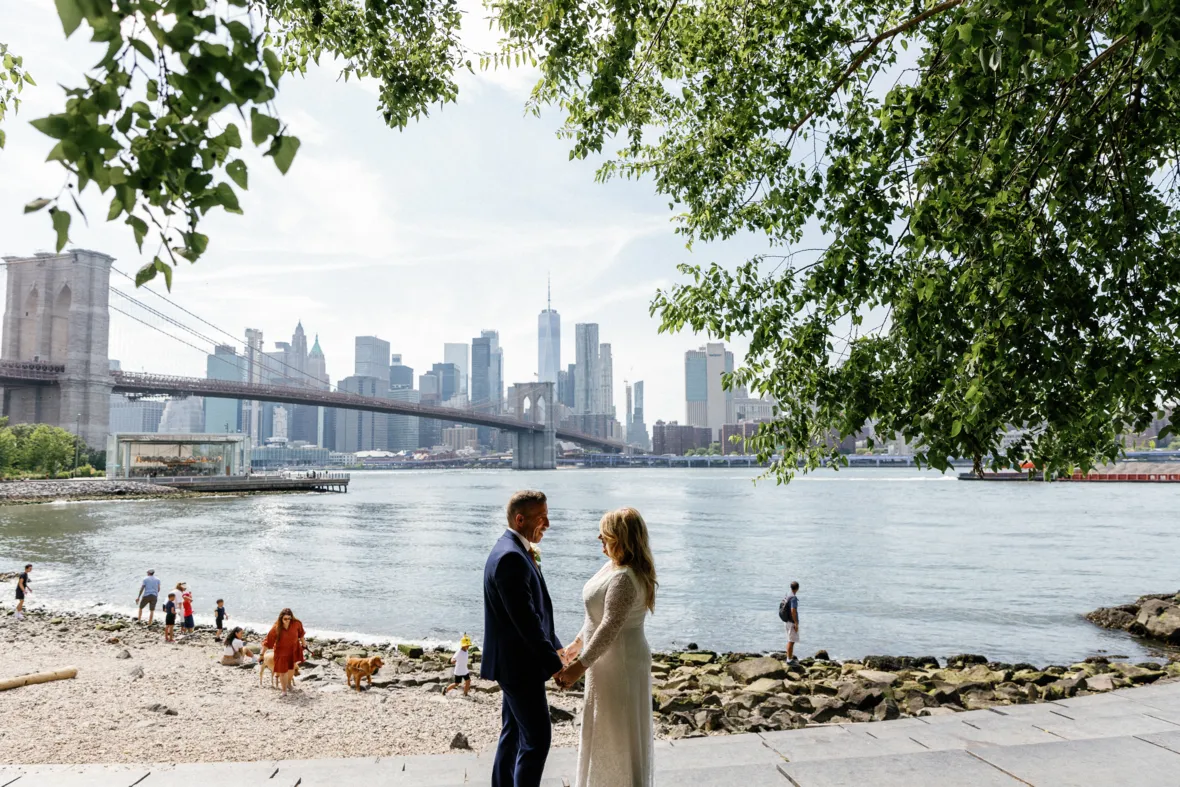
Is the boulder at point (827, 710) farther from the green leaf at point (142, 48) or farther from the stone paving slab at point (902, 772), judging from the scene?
the green leaf at point (142, 48)

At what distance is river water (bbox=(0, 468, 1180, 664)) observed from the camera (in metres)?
16.2

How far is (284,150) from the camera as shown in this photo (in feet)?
6.51

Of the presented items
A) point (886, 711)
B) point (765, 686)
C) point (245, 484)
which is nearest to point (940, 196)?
point (886, 711)

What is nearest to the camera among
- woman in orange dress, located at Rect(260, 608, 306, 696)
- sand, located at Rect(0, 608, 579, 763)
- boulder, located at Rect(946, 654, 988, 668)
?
sand, located at Rect(0, 608, 579, 763)

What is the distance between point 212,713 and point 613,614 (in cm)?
687

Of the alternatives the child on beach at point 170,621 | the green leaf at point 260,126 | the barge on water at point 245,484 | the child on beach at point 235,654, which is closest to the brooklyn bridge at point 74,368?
the barge on water at point 245,484

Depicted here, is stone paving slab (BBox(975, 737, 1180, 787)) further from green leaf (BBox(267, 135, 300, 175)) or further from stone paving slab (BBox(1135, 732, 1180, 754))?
green leaf (BBox(267, 135, 300, 175))

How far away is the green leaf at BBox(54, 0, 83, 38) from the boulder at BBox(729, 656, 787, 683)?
10221 millimetres

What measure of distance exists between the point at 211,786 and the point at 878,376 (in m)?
5.02

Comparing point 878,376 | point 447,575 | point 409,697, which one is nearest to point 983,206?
point 878,376

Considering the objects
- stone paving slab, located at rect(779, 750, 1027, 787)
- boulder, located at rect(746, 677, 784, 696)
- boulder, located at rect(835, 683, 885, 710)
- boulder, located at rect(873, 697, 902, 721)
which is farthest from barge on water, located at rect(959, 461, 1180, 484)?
stone paving slab, located at rect(779, 750, 1027, 787)

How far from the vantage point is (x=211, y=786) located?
160 inches

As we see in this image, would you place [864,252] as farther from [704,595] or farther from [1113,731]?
[704,595]

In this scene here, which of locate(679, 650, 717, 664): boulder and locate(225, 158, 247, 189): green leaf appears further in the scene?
locate(679, 650, 717, 664): boulder
